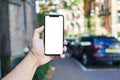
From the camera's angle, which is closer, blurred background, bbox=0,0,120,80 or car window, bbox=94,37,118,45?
blurred background, bbox=0,0,120,80

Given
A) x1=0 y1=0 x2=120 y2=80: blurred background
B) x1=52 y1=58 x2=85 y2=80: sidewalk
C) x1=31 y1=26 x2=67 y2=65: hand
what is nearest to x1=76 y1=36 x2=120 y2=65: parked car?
x1=0 y1=0 x2=120 y2=80: blurred background

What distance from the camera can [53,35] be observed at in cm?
263

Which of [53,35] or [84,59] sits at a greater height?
[53,35]

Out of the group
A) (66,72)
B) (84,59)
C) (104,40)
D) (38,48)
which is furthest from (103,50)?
(38,48)

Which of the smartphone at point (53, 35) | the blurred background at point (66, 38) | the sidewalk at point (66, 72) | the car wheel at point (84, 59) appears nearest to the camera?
the smartphone at point (53, 35)

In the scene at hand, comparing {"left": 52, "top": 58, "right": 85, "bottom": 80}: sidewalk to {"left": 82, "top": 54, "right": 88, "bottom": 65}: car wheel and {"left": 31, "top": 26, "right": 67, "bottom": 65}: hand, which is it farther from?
{"left": 31, "top": 26, "right": 67, "bottom": 65}: hand

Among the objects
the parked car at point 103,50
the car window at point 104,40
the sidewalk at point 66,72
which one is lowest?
the sidewalk at point 66,72

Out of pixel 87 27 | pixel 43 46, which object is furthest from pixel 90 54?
pixel 87 27

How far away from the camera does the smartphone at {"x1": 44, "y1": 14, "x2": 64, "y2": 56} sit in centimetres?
262

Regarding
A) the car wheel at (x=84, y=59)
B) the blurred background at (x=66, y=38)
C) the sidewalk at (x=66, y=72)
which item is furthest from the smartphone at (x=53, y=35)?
the car wheel at (x=84, y=59)

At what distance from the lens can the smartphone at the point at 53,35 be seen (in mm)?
2621

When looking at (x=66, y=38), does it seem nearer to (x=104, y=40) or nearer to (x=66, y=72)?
(x=66, y=72)

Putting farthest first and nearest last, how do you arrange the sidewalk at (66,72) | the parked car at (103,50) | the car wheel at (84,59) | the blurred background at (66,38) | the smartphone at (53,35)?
the car wheel at (84,59), the parked car at (103,50), the sidewalk at (66,72), the blurred background at (66,38), the smartphone at (53,35)

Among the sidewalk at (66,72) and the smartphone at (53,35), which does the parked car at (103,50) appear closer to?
the sidewalk at (66,72)
